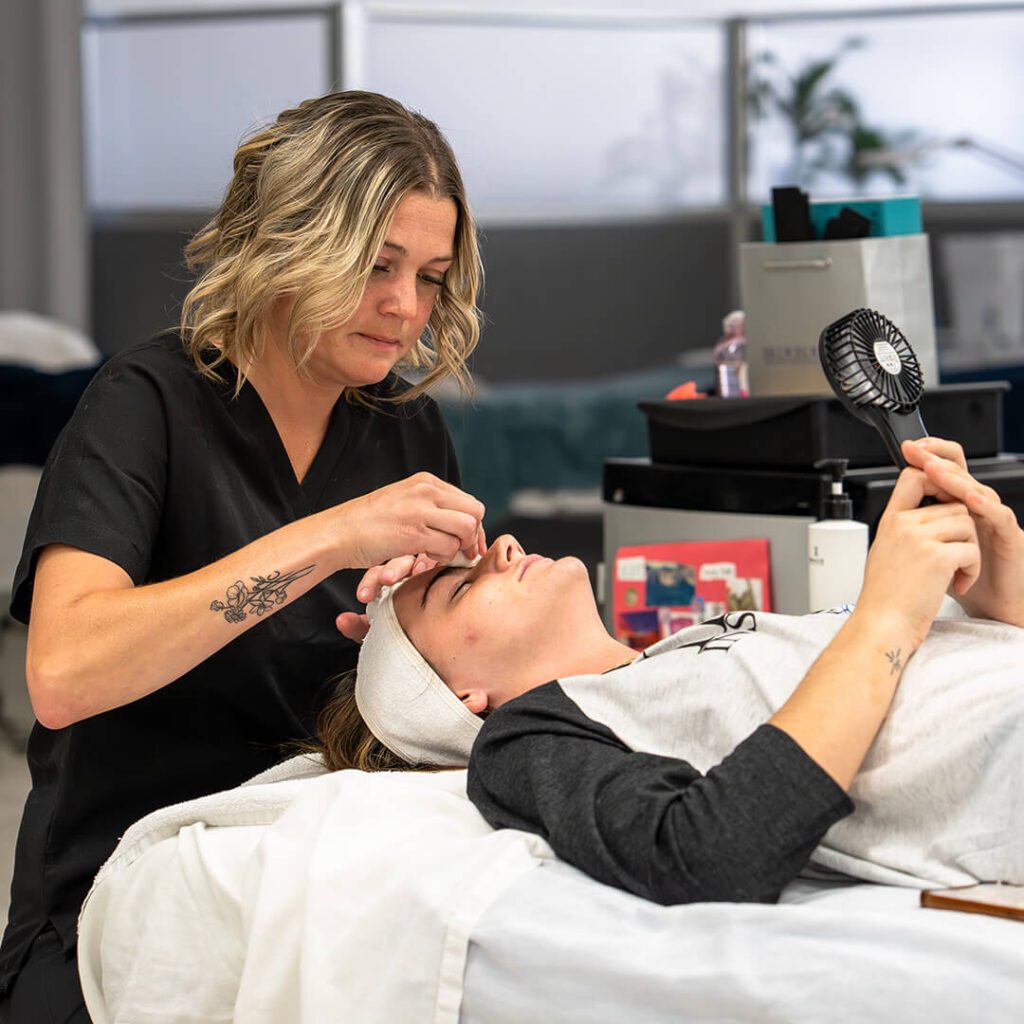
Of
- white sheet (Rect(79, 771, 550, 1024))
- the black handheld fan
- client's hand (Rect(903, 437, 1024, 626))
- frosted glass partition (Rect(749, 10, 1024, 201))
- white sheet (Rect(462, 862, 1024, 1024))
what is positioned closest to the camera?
white sheet (Rect(462, 862, 1024, 1024))

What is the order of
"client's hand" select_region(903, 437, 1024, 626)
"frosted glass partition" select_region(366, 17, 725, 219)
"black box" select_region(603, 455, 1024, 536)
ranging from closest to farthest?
1. "client's hand" select_region(903, 437, 1024, 626)
2. "black box" select_region(603, 455, 1024, 536)
3. "frosted glass partition" select_region(366, 17, 725, 219)

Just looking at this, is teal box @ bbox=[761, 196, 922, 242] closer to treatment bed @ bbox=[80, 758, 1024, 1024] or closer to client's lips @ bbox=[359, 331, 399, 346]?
client's lips @ bbox=[359, 331, 399, 346]

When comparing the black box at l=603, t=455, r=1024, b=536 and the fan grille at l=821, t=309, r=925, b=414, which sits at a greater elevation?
the fan grille at l=821, t=309, r=925, b=414

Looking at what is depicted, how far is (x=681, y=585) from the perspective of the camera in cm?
174

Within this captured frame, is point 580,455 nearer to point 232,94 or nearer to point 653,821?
point 232,94

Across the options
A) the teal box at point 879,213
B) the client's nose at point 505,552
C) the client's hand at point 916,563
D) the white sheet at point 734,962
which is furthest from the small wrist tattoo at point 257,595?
the teal box at point 879,213

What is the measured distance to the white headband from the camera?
51.8 inches

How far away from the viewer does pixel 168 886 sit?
118cm

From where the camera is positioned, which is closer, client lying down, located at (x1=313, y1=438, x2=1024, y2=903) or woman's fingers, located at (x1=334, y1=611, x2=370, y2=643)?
client lying down, located at (x1=313, y1=438, x2=1024, y2=903)

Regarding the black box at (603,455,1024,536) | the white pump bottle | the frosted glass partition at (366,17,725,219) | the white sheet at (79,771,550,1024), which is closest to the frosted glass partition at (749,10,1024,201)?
the frosted glass partition at (366,17,725,219)

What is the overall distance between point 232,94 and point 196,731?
387cm

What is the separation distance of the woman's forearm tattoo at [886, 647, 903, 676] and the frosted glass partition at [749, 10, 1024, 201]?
374 cm

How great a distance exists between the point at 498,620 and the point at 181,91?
405 centimetres

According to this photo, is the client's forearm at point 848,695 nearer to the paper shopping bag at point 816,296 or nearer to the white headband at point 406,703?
the white headband at point 406,703
